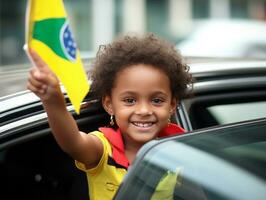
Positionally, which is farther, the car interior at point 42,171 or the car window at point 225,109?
the car window at point 225,109

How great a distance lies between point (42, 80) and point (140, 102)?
0.51 m

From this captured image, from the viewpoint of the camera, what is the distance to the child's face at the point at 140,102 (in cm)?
251

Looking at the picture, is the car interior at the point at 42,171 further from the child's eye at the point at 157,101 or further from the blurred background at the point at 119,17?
the blurred background at the point at 119,17

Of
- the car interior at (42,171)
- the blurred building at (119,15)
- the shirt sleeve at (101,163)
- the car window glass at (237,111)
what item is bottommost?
the blurred building at (119,15)

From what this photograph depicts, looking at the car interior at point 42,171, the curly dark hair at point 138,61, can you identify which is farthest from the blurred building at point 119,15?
the curly dark hair at point 138,61

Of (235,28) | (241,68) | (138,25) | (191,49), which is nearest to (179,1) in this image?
(138,25)

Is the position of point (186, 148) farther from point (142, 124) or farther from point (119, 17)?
point (119, 17)

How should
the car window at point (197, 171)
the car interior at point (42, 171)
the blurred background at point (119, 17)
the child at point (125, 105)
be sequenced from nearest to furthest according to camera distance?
the car window at point (197, 171)
the child at point (125, 105)
the car interior at point (42, 171)
the blurred background at point (119, 17)

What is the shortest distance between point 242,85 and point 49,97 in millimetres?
981

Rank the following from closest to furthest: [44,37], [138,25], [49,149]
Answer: [44,37], [49,149], [138,25]

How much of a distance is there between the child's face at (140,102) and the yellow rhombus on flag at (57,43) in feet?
1.34

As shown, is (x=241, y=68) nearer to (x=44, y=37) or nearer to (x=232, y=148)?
(x=232, y=148)

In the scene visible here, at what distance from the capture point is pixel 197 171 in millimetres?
1993

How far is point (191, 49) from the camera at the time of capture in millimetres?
10977
